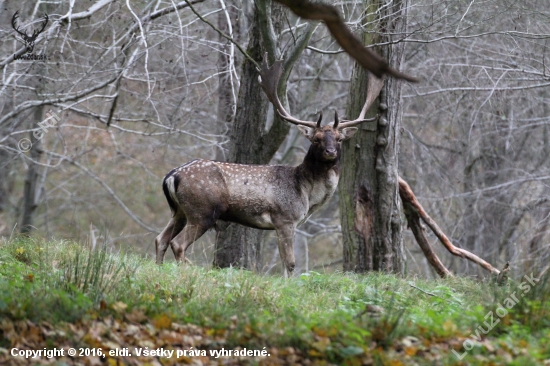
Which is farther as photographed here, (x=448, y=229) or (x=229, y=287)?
(x=448, y=229)

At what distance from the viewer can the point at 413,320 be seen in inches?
291

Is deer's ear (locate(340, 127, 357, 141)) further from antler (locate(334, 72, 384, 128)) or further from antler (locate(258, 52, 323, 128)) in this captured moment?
antler (locate(258, 52, 323, 128))

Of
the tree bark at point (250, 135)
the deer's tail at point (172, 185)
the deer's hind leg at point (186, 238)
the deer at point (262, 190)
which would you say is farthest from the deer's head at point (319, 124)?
the deer's hind leg at point (186, 238)

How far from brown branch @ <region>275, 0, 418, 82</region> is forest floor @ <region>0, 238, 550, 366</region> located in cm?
211

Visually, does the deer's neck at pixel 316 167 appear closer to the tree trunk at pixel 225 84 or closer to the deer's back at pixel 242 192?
the deer's back at pixel 242 192

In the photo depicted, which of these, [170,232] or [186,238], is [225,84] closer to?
[170,232]

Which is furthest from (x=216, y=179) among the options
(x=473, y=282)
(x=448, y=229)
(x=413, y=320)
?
(x=448, y=229)

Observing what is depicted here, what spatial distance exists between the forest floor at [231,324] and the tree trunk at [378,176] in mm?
3540

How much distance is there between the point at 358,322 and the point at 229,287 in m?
1.81

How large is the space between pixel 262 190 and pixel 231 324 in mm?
4528

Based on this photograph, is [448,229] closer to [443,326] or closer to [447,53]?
[447,53]

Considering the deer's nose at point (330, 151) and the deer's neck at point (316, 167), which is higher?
the deer's nose at point (330, 151)

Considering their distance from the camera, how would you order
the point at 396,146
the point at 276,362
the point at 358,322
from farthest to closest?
1. the point at 396,146
2. the point at 358,322
3. the point at 276,362

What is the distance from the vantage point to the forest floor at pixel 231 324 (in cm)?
616
